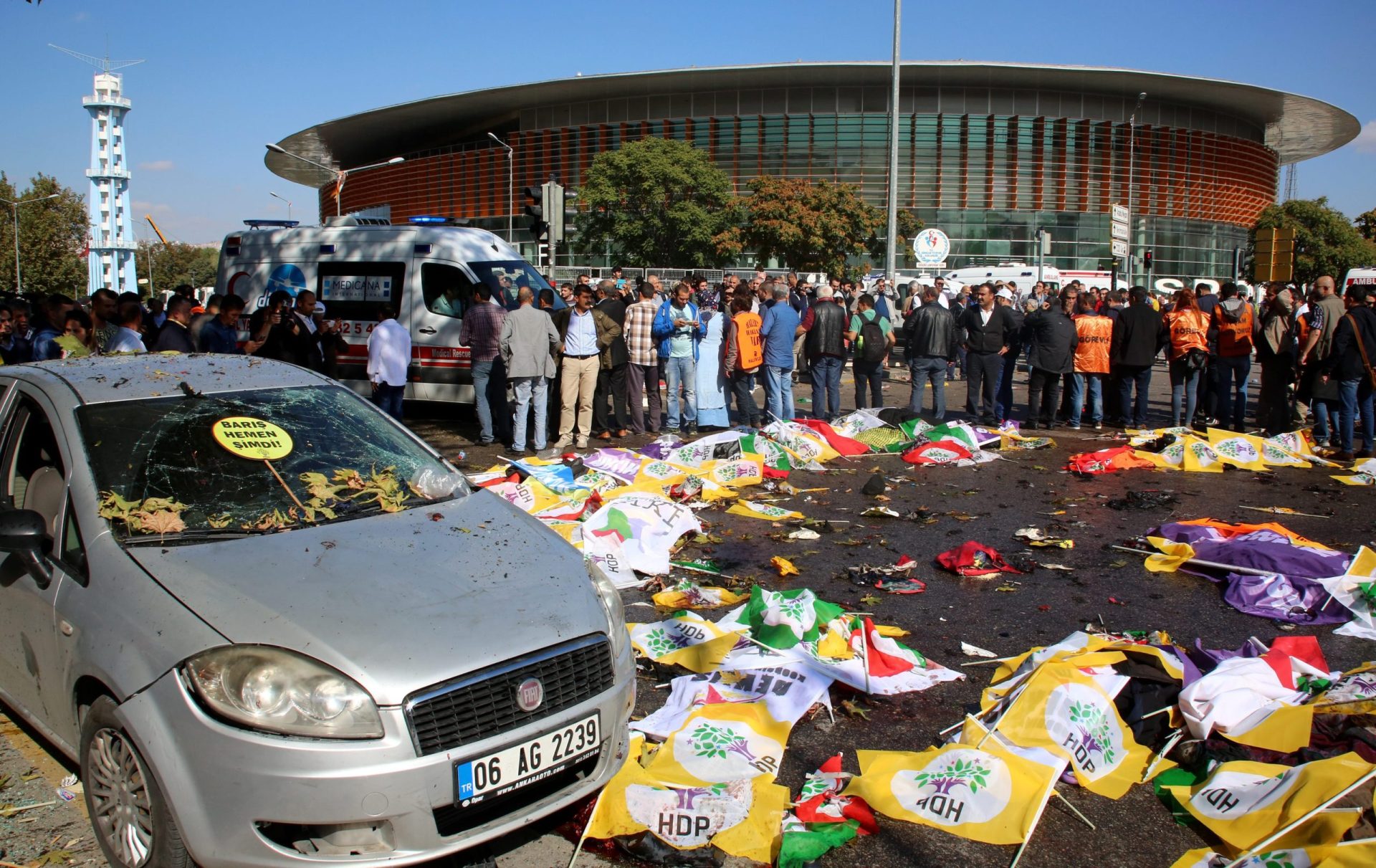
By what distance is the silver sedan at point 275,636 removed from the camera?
9.56 ft

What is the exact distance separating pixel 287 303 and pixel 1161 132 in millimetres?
61673

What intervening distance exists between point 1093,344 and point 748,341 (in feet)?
15.0

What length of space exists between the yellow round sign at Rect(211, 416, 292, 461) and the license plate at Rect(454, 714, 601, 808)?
175 centimetres

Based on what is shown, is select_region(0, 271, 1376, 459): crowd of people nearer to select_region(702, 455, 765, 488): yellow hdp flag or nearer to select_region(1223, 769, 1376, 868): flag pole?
select_region(702, 455, 765, 488): yellow hdp flag

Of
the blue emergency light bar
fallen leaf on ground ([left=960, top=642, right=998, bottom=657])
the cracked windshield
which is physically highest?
the blue emergency light bar

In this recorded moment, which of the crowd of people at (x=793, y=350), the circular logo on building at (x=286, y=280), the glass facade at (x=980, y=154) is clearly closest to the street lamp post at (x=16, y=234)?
the glass facade at (x=980, y=154)

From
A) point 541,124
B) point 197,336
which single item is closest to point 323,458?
point 197,336

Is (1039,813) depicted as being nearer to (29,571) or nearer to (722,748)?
(722,748)

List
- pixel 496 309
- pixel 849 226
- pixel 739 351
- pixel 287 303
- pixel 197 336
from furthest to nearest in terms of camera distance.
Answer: pixel 849 226 → pixel 739 351 → pixel 496 309 → pixel 287 303 → pixel 197 336

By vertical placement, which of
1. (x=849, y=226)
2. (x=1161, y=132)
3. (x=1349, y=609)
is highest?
(x=1161, y=132)

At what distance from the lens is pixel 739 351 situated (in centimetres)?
1293

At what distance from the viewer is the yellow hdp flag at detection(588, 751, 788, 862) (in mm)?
3479

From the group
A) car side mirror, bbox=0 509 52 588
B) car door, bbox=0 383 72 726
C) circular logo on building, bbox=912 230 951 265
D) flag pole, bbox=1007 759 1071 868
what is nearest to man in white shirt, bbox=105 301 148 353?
→ car door, bbox=0 383 72 726

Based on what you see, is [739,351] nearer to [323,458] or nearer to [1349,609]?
[1349,609]
